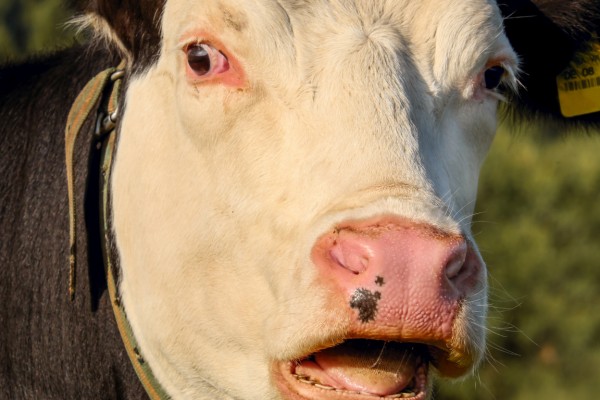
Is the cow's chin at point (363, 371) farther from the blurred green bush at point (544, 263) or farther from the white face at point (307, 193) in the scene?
the blurred green bush at point (544, 263)

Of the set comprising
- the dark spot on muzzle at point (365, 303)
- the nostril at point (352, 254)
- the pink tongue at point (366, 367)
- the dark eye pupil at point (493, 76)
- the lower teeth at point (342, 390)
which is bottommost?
the lower teeth at point (342, 390)

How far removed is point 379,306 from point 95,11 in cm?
169

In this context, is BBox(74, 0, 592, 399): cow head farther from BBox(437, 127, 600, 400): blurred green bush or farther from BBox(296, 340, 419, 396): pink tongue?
BBox(437, 127, 600, 400): blurred green bush

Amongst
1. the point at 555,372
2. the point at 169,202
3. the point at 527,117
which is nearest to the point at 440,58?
the point at 169,202

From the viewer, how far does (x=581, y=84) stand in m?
5.07

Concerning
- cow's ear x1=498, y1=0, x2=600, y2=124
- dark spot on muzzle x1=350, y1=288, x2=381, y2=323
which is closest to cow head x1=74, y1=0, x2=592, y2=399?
dark spot on muzzle x1=350, y1=288, x2=381, y2=323

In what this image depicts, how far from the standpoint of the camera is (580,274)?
1627 centimetres

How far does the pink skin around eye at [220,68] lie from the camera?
12.2 ft

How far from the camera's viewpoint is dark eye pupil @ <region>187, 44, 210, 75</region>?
379 cm

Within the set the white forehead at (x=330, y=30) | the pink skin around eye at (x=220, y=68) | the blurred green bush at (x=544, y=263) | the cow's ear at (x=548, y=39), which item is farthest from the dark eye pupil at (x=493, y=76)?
the blurred green bush at (x=544, y=263)

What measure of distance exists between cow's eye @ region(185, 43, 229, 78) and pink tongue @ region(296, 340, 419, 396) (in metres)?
1.01

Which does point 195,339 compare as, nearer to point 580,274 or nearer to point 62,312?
point 62,312

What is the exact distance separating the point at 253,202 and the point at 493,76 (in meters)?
1.10

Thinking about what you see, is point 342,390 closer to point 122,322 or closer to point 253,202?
point 253,202
